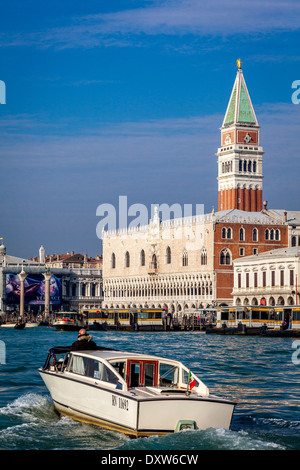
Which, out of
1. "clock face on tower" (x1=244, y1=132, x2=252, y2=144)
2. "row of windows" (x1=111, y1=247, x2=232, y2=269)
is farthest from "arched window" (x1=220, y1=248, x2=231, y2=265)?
"clock face on tower" (x1=244, y1=132, x2=252, y2=144)

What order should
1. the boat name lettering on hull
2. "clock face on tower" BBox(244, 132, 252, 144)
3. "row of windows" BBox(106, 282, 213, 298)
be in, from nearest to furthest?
the boat name lettering on hull
"row of windows" BBox(106, 282, 213, 298)
"clock face on tower" BBox(244, 132, 252, 144)

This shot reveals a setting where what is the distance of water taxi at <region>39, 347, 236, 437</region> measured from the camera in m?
15.6

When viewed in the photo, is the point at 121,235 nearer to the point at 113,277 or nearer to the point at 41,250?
the point at 113,277

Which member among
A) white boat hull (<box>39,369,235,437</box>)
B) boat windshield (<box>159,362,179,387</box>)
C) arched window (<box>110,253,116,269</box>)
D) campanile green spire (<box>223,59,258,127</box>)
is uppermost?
campanile green spire (<box>223,59,258,127</box>)

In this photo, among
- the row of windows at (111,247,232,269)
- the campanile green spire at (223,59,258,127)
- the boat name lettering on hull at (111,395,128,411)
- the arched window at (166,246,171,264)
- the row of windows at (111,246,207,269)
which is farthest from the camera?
the campanile green spire at (223,59,258,127)

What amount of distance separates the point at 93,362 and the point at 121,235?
299 ft

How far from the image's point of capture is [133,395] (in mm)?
15953

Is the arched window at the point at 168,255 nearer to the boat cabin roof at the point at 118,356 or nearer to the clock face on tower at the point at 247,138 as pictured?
the clock face on tower at the point at 247,138

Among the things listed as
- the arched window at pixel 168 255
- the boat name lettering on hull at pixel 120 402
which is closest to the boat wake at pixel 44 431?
the boat name lettering on hull at pixel 120 402

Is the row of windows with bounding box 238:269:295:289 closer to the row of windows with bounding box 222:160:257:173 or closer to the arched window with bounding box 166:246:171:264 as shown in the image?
the arched window with bounding box 166:246:171:264

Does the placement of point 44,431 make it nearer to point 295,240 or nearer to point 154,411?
point 154,411

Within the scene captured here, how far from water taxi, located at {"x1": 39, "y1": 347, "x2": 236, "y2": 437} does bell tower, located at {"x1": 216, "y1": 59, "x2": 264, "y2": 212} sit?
81160 mm

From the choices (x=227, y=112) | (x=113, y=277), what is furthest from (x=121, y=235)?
(x=227, y=112)

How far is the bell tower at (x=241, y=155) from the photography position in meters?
100
